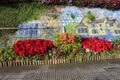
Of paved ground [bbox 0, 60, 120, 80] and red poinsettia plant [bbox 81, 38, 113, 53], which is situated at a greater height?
red poinsettia plant [bbox 81, 38, 113, 53]

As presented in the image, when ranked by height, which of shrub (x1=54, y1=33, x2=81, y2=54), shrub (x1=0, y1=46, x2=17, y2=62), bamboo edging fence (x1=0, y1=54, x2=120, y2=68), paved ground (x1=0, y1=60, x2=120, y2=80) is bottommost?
paved ground (x1=0, y1=60, x2=120, y2=80)

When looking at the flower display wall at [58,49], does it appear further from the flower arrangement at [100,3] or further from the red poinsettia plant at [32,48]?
the flower arrangement at [100,3]

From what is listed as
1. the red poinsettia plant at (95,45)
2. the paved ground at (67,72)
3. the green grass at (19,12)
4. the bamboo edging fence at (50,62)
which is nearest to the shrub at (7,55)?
the bamboo edging fence at (50,62)

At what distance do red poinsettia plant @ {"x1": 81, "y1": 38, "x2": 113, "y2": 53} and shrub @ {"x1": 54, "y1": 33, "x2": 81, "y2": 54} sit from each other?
33 centimetres

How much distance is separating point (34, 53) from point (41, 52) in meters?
0.26

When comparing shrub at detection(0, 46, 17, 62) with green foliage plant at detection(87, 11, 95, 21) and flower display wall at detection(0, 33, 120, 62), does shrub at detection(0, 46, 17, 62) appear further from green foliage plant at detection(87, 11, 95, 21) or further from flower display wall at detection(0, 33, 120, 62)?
green foliage plant at detection(87, 11, 95, 21)

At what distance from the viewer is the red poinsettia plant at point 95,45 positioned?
1107 cm

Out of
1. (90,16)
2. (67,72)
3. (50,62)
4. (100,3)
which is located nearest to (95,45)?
(50,62)

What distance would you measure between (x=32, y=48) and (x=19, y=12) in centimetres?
299

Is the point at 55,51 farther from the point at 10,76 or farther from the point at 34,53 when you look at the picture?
the point at 10,76

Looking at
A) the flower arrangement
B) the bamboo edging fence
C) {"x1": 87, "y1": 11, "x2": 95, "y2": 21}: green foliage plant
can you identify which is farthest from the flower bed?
the flower arrangement

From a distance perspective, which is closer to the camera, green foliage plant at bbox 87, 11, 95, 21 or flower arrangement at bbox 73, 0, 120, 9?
green foliage plant at bbox 87, 11, 95, 21

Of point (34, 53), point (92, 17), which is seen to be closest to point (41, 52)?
point (34, 53)

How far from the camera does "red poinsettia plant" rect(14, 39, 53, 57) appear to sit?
1041 centimetres
